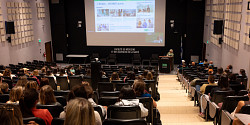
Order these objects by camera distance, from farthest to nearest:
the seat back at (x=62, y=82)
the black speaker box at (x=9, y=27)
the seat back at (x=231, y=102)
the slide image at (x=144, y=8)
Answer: the slide image at (x=144, y=8) < the black speaker box at (x=9, y=27) < the seat back at (x=62, y=82) < the seat back at (x=231, y=102)

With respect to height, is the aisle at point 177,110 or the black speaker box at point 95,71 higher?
the black speaker box at point 95,71

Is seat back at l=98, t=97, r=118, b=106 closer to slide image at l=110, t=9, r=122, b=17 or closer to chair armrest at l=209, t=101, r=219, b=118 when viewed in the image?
chair armrest at l=209, t=101, r=219, b=118

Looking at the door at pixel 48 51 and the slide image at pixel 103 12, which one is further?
the door at pixel 48 51

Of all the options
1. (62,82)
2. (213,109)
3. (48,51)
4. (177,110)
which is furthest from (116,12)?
(213,109)

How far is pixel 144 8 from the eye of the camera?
1647 cm

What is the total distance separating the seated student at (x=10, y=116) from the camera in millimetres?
2010

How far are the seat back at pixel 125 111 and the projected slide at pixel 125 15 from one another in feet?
44.1

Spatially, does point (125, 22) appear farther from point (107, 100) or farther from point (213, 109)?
point (107, 100)

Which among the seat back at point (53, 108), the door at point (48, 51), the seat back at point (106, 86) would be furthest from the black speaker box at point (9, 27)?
the seat back at point (53, 108)

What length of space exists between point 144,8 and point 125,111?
44.4ft

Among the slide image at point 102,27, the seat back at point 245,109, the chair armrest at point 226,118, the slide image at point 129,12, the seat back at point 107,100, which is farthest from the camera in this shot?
the slide image at point 102,27

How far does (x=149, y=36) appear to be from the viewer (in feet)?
55.7

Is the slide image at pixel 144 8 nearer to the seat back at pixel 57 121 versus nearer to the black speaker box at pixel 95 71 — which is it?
the black speaker box at pixel 95 71

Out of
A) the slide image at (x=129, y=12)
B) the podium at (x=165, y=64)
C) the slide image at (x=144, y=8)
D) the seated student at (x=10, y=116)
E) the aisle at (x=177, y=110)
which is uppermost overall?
the slide image at (x=144, y=8)
